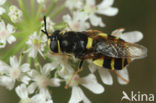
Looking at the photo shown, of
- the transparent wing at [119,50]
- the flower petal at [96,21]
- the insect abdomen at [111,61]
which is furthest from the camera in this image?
the flower petal at [96,21]

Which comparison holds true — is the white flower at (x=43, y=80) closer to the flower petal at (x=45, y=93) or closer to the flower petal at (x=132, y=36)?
the flower petal at (x=45, y=93)

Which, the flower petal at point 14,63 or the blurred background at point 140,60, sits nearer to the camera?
the flower petal at point 14,63

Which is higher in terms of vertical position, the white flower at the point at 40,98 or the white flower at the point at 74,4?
the white flower at the point at 74,4

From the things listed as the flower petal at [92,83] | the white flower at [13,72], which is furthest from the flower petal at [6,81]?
the flower petal at [92,83]

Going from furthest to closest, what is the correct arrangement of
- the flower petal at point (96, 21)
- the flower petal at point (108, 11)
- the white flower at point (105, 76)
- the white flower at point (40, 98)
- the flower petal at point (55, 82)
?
the flower petal at point (108, 11) < the flower petal at point (96, 21) < the white flower at point (105, 76) < the flower petal at point (55, 82) < the white flower at point (40, 98)

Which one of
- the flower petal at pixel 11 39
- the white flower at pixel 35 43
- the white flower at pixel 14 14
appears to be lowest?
the white flower at pixel 35 43

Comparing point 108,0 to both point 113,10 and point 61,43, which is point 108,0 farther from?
point 61,43
